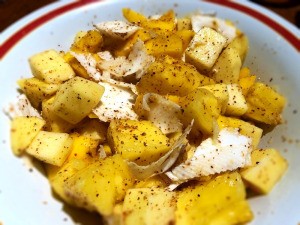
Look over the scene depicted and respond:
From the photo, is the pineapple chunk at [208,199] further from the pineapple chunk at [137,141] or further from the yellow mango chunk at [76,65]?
the yellow mango chunk at [76,65]

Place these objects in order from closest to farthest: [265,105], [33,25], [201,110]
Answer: [201,110]
[265,105]
[33,25]

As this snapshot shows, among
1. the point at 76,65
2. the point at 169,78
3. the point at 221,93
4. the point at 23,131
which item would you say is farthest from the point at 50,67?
the point at 221,93

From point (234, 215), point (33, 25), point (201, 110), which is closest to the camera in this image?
point (234, 215)

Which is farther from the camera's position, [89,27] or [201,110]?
[89,27]

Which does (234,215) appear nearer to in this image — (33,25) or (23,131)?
(23,131)

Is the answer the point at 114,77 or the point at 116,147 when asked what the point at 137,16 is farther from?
the point at 116,147

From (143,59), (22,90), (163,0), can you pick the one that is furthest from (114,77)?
(163,0)

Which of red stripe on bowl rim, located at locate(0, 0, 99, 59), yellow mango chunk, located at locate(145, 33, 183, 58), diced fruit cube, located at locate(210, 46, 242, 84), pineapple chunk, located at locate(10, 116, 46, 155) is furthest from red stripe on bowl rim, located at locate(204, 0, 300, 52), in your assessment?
pineapple chunk, located at locate(10, 116, 46, 155)
